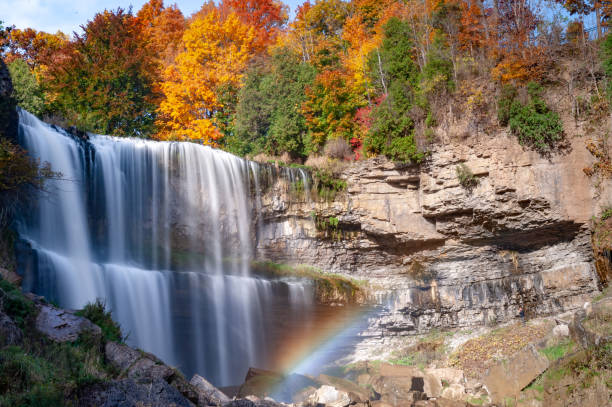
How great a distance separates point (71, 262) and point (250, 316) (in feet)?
24.2

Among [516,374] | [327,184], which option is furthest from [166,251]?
[516,374]

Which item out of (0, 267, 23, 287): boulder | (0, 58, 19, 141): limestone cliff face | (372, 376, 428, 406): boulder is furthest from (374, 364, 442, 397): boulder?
(0, 58, 19, 141): limestone cliff face

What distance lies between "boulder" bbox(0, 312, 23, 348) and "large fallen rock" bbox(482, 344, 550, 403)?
12.9 m

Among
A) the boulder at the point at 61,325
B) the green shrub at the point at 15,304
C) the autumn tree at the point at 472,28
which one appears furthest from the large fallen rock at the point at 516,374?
the autumn tree at the point at 472,28

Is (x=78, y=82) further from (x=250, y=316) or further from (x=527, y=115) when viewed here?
(x=527, y=115)

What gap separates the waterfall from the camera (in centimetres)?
1422

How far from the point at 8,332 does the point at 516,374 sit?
13.3 m

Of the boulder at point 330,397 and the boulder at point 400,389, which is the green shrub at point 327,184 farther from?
the boulder at point 330,397

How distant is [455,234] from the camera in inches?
788

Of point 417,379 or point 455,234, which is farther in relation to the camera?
point 455,234

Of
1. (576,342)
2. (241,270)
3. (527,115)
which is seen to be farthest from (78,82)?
(576,342)

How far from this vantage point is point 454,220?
19703 mm

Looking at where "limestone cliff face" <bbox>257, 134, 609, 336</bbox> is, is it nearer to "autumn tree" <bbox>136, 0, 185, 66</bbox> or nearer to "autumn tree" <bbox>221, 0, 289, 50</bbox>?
"autumn tree" <bbox>136, 0, 185, 66</bbox>

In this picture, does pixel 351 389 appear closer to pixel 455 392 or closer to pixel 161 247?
pixel 455 392
